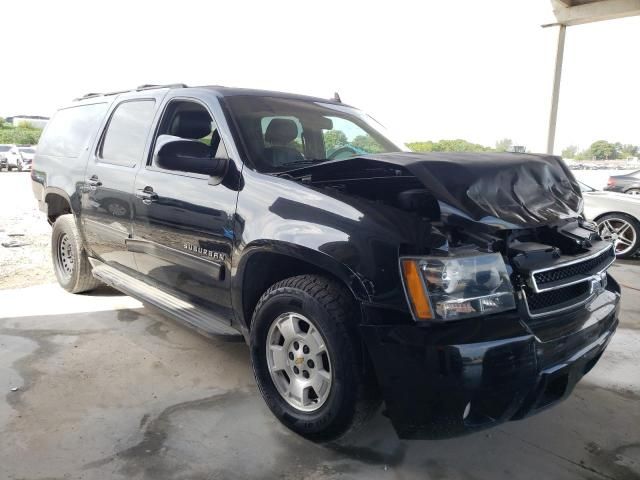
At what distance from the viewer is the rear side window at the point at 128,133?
12.2 ft

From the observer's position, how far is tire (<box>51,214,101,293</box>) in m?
4.74

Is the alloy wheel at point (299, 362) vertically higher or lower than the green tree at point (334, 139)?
lower

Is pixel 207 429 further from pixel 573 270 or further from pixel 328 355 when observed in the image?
pixel 573 270

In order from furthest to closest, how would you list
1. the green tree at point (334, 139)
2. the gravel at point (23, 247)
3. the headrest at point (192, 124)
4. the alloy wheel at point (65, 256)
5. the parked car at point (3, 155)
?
the parked car at point (3, 155)
the gravel at point (23, 247)
the alloy wheel at point (65, 256)
the green tree at point (334, 139)
the headrest at point (192, 124)

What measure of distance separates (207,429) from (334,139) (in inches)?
83.6

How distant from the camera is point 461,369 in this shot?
2.01m

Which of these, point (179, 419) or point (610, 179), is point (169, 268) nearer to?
point (179, 419)

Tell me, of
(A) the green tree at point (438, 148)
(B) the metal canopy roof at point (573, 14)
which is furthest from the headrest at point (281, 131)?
(B) the metal canopy roof at point (573, 14)

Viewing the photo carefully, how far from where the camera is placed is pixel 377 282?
216 cm

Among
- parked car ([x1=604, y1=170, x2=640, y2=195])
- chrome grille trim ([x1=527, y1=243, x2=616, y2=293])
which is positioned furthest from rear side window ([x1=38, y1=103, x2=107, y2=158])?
parked car ([x1=604, y1=170, x2=640, y2=195])

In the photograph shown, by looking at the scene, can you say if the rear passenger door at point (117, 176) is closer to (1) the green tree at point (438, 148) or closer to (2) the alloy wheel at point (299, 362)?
(2) the alloy wheel at point (299, 362)

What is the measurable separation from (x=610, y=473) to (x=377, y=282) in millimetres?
1504

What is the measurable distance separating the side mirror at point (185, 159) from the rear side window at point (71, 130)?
197 cm

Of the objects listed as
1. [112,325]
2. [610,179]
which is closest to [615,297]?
[112,325]
